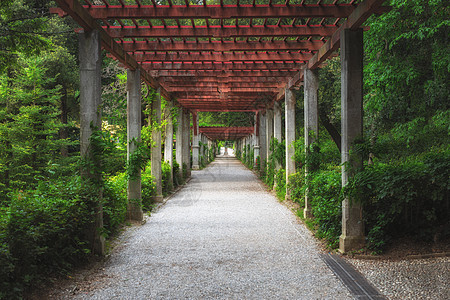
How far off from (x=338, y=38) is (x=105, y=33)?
424 cm

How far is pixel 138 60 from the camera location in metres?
9.82

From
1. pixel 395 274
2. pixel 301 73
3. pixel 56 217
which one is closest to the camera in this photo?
pixel 56 217

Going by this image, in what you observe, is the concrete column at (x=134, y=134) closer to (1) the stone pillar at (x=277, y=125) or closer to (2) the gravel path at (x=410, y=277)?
(2) the gravel path at (x=410, y=277)

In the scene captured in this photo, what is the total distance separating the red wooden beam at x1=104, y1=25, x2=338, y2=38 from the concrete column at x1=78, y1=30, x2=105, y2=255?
1430 mm

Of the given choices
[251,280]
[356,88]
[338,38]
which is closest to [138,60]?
[338,38]

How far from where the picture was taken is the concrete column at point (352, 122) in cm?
627

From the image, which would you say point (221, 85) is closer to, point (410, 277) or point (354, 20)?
point (354, 20)

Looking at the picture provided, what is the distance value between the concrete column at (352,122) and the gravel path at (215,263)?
68cm

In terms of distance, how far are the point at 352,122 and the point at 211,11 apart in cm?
309

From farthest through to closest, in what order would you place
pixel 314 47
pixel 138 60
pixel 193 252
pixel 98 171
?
pixel 138 60
pixel 314 47
pixel 193 252
pixel 98 171

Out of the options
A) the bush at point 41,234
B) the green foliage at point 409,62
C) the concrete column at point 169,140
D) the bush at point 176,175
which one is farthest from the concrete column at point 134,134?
the bush at point 176,175

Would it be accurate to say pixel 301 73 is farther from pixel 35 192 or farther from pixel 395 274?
pixel 35 192

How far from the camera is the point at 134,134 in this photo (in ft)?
31.5

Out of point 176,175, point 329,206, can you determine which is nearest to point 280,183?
point 176,175
